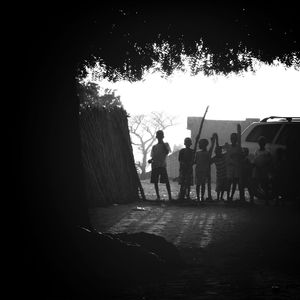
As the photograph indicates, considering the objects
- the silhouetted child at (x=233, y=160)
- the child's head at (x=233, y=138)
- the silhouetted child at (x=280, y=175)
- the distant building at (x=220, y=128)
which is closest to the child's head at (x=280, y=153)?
the silhouetted child at (x=280, y=175)

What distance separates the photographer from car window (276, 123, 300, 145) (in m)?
14.9

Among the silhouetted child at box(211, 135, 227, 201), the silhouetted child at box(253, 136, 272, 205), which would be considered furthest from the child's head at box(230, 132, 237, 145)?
the silhouetted child at box(253, 136, 272, 205)

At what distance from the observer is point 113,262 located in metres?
6.40

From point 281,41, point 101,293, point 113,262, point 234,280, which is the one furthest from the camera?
point 281,41

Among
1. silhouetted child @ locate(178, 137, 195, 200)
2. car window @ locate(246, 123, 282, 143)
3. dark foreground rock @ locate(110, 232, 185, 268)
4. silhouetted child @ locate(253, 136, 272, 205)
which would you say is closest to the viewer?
dark foreground rock @ locate(110, 232, 185, 268)

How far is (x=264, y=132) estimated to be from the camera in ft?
51.7

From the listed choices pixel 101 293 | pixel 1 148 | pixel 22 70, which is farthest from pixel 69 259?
pixel 22 70

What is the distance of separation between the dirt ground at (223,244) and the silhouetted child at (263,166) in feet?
1.68

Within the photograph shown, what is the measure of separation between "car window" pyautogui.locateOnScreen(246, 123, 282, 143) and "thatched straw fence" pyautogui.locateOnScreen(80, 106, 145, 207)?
3.10 metres

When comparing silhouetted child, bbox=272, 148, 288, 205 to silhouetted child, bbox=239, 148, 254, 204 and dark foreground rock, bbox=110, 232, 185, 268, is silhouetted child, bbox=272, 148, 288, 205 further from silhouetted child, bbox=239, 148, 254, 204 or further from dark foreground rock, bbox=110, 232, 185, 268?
dark foreground rock, bbox=110, 232, 185, 268

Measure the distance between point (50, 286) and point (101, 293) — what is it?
558mm

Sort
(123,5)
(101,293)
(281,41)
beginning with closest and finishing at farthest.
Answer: (101,293), (123,5), (281,41)

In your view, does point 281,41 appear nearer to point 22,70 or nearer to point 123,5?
point 123,5

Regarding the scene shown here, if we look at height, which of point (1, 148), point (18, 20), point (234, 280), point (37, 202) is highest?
point (18, 20)
